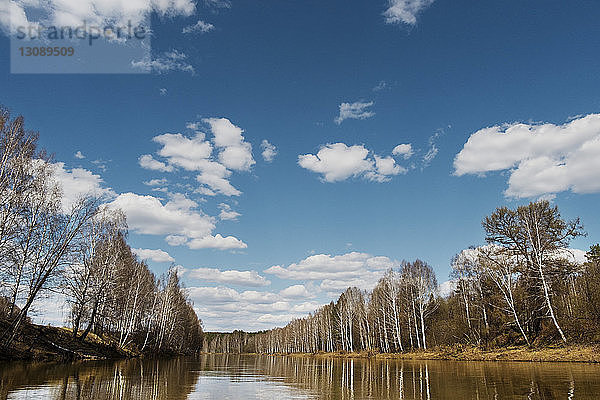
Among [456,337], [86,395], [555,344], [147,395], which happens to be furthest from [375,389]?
[456,337]

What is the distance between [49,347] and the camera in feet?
88.3

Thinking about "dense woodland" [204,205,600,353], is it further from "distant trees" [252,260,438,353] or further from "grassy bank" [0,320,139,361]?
"grassy bank" [0,320,139,361]

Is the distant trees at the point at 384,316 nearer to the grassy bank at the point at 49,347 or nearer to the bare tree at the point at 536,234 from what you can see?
the bare tree at the point at 536,234

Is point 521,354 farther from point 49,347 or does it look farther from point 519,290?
point 49,347

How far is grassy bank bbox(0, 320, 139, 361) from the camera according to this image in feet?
75.2

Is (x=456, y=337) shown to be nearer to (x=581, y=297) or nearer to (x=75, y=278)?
(x=581, y=297)

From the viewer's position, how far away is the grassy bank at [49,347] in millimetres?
22920

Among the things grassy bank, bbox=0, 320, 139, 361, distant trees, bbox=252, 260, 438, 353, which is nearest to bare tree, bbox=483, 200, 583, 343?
distant trees, bbox=252, 260, 438, 353

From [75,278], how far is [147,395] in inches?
1012

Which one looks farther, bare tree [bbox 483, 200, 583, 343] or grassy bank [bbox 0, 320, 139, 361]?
bare tree [bbox 483, 200, 583, 343]

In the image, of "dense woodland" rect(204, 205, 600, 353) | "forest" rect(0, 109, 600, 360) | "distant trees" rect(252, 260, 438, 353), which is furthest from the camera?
"distant trees" rect(252, 260, 438, 353)

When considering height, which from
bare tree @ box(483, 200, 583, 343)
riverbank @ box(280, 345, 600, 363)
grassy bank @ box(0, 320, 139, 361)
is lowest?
riverbank @ box(280, 345, 600, 363)

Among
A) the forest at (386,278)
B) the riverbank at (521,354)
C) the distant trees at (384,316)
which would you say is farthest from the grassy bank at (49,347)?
the distant trees at (384,316)

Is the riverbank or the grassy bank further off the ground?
the grassy bank
